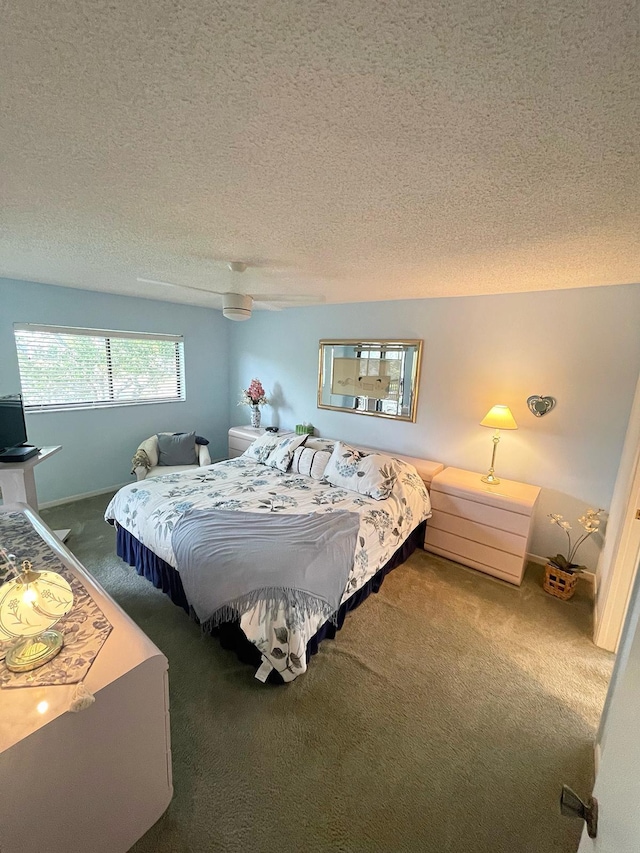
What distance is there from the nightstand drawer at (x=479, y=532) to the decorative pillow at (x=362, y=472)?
0.60 m

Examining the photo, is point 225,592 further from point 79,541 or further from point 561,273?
point 561,273

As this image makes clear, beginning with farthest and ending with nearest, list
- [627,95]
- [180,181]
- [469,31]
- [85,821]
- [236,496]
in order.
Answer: [236,496] → [180,181] → [85,821] → [627,95] → [469,31]

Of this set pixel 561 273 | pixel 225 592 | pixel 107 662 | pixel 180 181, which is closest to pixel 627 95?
pixel 180 181

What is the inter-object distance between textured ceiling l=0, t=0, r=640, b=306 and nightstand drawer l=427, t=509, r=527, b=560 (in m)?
1.94

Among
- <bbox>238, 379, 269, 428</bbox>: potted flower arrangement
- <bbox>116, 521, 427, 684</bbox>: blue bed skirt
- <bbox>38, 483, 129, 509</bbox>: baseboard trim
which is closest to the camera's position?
<bbox>116, 521, 427, 684</bbox>: blue bed skirt

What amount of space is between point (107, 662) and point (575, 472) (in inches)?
126

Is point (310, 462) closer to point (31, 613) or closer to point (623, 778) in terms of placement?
point (31, 613)

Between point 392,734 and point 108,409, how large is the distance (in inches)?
156

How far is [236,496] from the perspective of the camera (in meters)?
2.59

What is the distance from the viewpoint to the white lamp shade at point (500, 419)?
2.69 metres

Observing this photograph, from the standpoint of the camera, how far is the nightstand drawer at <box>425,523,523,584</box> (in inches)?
102

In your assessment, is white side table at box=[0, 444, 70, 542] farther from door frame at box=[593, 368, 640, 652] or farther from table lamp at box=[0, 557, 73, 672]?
door frame at box=[593, 368, 640, 652]

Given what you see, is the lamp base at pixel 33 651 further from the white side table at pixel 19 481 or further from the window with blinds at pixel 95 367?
the window with blinds at pixel 95 367

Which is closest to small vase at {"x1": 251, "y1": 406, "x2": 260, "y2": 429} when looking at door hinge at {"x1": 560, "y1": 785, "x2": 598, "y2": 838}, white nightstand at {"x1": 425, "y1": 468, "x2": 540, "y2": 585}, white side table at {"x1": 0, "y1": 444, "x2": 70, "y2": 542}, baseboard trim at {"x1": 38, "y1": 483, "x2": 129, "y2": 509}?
baseboard trim at {"x1": 38, "y1": 483, "x2": 129, "y2": 509}
